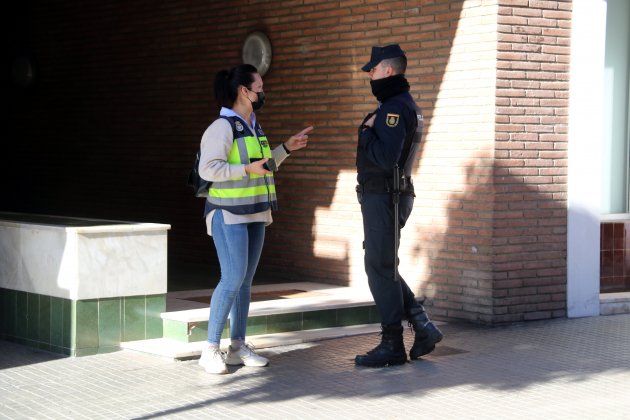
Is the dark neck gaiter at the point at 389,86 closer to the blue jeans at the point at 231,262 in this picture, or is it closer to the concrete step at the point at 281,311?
the blue jeans at the point at 231,262

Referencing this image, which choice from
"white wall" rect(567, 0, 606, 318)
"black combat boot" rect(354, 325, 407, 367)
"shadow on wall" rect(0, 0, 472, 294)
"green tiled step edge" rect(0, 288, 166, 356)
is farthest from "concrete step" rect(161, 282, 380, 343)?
"white wall" rect(567, 0, 606, 318)

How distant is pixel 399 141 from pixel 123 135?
279 inches

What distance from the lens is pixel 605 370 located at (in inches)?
299

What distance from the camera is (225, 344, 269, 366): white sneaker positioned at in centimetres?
754

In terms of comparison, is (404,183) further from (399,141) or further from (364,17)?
(364,17)

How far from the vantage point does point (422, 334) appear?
777 centimetres

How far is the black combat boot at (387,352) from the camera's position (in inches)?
299

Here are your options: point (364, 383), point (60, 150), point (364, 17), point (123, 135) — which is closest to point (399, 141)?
point (364, 383)

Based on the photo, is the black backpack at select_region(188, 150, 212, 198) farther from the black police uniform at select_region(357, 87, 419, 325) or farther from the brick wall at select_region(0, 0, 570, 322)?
the brick wall at select_region(0, 0, 570, 322)

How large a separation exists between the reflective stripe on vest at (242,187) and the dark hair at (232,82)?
0.16 m

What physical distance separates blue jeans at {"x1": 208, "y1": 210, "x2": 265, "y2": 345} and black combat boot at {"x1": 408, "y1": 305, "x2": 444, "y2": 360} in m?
1.23

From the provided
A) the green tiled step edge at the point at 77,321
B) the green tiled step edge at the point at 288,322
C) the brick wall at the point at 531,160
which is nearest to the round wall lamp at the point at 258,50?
the brick wall at the point at 531,160

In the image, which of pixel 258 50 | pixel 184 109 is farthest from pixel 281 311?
pixel 184 109

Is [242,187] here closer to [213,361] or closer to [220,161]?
[220,161]
